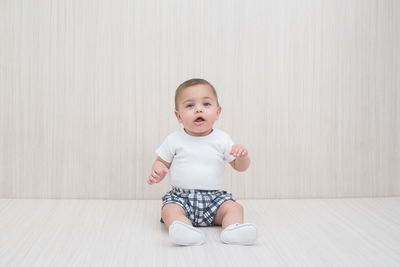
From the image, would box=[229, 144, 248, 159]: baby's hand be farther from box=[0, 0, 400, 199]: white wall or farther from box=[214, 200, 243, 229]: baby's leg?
box=[0, 0, 400, 199]: white wall

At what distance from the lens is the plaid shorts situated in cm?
129

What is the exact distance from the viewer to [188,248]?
109 centimetres

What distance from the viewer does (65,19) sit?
153 cm

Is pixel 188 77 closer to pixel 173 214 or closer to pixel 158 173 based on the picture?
pixel 158 173

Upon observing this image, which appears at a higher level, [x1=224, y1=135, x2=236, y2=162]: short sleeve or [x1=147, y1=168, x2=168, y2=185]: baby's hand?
[x1=224, y1=135, x2=236, y2=162]: short sleeve

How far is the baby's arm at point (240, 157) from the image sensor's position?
1257 millimetres

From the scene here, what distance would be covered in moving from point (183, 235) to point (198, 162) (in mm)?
302

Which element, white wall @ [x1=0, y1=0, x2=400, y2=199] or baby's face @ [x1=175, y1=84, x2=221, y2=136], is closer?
baby's face @ [x1=175, y1=84, x2=221, y2=136]

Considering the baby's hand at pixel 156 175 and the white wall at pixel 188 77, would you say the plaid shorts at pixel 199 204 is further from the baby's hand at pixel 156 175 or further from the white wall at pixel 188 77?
the white wall at pixel 188 77

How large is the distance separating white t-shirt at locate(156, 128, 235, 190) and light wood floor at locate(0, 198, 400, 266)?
15 cm

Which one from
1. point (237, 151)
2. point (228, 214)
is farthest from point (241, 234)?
point (237, 151)

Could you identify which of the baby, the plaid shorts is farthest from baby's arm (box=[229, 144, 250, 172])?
the plaid shorts

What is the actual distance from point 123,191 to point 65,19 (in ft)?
2.11

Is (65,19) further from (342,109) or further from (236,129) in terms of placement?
(342,109)
